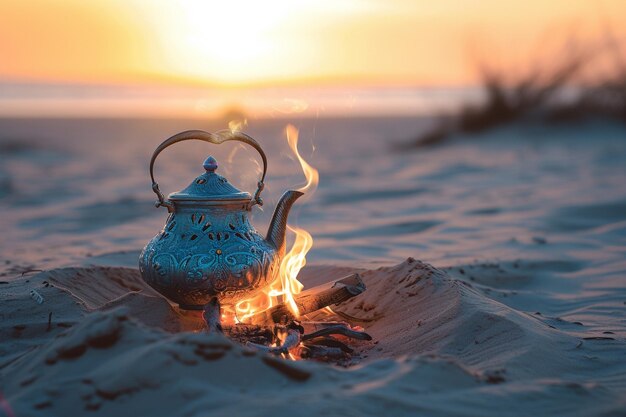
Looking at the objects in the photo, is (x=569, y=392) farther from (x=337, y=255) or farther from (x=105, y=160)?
(x=105, y=160)

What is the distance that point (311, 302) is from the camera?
3855 millimetres

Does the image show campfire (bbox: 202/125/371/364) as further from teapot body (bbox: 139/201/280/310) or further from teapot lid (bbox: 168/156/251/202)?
teapot lid (bbox: 168/156/251/202)

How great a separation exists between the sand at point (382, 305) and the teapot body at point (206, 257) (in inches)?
7.9

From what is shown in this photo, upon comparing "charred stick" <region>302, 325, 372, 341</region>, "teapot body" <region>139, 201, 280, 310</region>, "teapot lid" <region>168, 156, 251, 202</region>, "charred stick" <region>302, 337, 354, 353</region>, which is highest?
"teapot lid" <region>168, 156, 251, 202</region>

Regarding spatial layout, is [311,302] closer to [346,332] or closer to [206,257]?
[346,332]

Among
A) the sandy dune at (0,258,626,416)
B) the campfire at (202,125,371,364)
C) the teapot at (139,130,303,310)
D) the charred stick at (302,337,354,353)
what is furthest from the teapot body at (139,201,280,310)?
the charred stick at (302,337,354,353)

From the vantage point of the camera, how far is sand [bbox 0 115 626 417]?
2631mm

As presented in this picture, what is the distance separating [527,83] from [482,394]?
509 inches

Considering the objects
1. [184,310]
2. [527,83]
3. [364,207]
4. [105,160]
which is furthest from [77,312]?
[527,83]

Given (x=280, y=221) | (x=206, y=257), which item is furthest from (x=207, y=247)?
(x=280, y=221)

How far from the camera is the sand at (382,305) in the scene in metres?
2.63

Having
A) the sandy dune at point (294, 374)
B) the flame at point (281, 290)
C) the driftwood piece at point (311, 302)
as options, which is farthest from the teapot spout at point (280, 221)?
the sandy dune at point (294, 374)

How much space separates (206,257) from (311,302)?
61 cm

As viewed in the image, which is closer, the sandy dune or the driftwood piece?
the sandy dune
